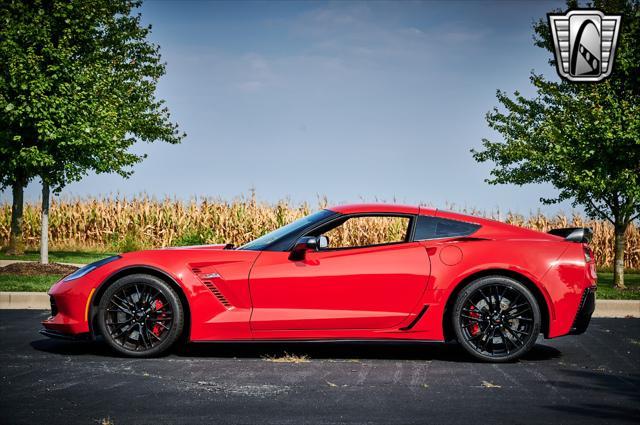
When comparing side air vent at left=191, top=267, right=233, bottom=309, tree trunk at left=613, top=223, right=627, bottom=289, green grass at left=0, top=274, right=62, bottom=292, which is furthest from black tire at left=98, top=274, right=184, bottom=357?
tree trunk at left=613, top=223, right=627, bottom=289

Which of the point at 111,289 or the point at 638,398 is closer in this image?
the point at 638,398

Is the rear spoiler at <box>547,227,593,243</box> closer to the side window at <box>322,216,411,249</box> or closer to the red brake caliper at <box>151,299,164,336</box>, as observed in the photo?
the red brake caliper at <box>151,299,164,336</box>

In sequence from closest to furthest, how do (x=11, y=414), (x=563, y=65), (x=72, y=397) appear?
(x=11, y=414) < (x=72, y=397) < (x=563, y=65)

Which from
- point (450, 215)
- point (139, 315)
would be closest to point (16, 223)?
point (139, 315)

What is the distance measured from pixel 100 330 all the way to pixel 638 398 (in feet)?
15.3

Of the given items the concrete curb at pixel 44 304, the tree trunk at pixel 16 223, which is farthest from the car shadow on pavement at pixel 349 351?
the tree trunk at pixel 16 223

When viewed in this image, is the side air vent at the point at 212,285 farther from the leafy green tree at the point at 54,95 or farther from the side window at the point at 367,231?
the side window at the point at 367,231

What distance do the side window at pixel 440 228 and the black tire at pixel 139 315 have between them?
2358 millimetres

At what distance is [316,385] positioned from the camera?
19.3ft

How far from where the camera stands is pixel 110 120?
19.6m

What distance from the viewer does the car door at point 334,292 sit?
6.76m

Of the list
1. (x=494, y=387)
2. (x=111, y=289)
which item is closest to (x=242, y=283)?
(x=111, y=289)

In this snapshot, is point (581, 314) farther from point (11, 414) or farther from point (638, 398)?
point (11, 414)

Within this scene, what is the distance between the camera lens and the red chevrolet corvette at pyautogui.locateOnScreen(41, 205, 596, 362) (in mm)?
6773
